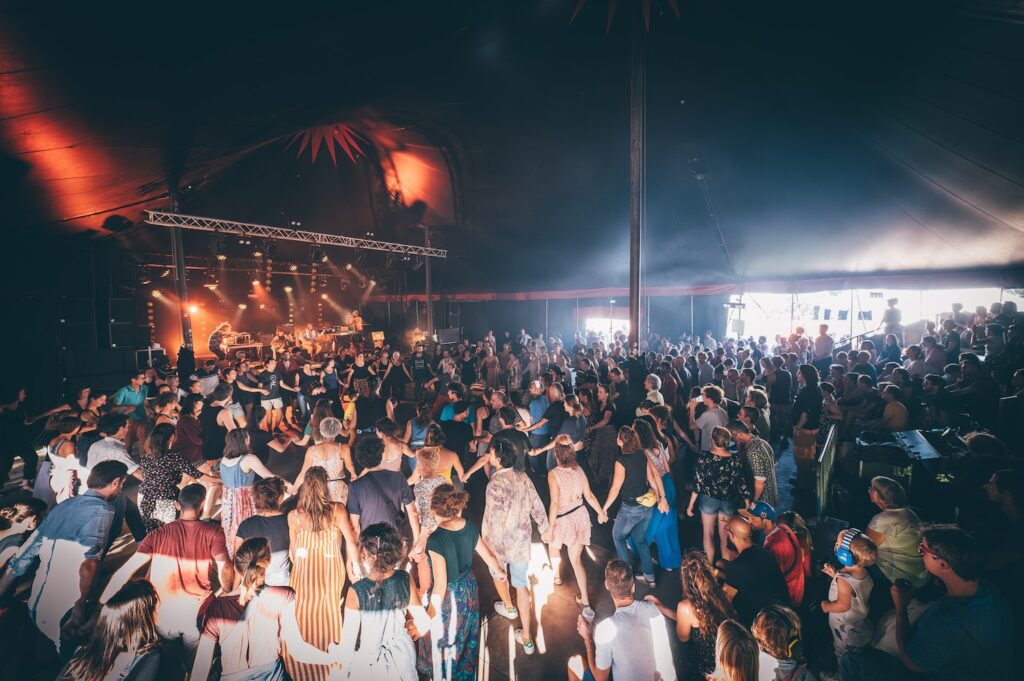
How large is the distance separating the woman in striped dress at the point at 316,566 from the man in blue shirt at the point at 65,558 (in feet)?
4.04

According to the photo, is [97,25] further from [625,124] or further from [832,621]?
[625,124]

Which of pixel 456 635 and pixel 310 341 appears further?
pixel 310 341

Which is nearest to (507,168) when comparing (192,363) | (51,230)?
(192,363)

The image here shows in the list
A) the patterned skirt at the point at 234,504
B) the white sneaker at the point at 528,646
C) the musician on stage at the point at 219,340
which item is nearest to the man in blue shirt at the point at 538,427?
the white sneaker at the point at 528,646

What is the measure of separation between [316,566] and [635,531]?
2539 mm

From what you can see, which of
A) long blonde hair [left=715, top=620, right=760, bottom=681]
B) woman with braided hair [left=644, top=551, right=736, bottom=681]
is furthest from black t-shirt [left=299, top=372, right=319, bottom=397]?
long blonde hair [left=715, top=620, right=760, bottom=681]

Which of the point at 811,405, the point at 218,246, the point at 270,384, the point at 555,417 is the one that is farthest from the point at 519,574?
the point at 218,246

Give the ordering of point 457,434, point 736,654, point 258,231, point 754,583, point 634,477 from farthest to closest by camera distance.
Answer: point 258,231, point 457,434, point 634,477, point 754,583, point 736,654

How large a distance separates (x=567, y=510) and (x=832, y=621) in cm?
174

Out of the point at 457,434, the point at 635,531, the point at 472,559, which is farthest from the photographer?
the point at 457,434

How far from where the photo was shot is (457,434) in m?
5.02

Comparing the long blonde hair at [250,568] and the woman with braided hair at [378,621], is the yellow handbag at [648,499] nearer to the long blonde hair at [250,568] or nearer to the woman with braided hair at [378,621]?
the woman with braided hair at [378,621]

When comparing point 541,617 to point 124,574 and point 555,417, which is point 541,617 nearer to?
point 555,417

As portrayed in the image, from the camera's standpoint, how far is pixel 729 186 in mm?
10422
